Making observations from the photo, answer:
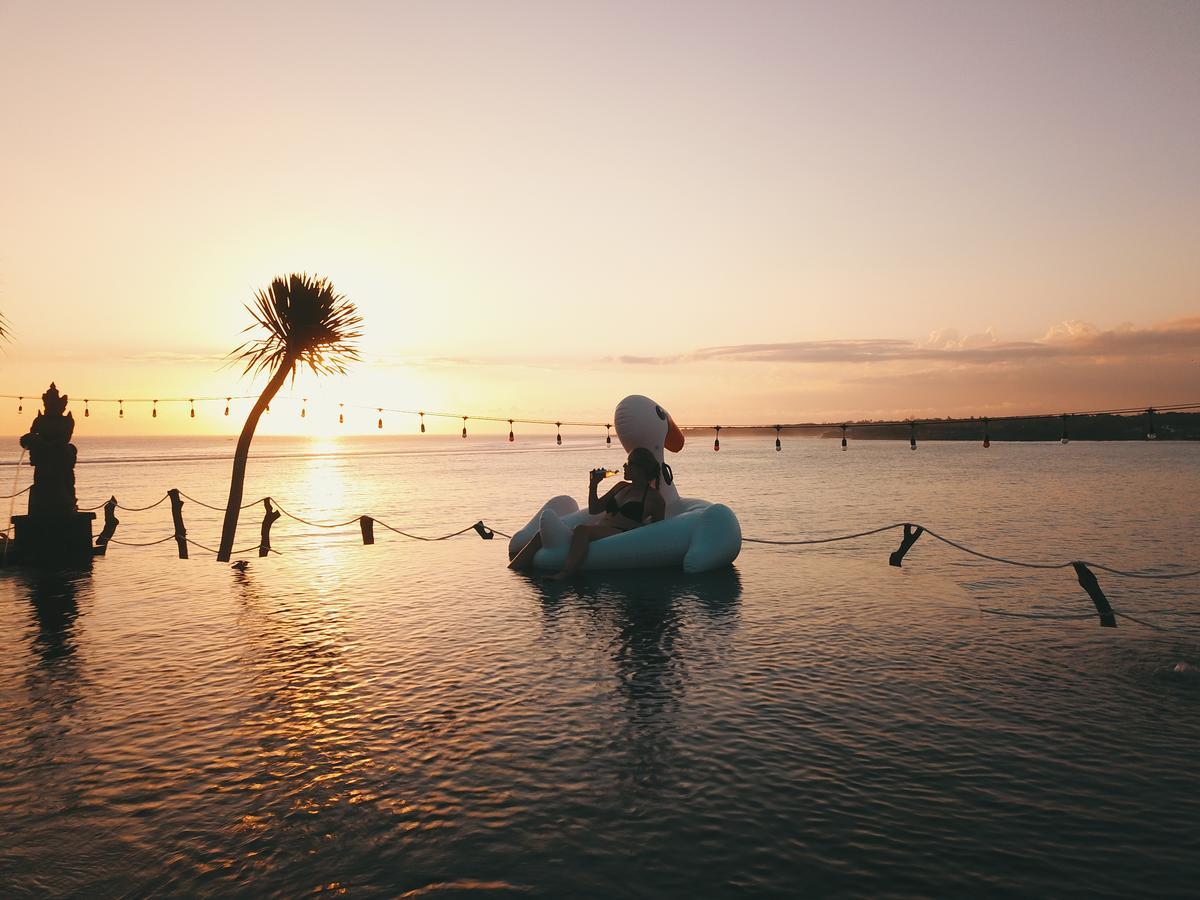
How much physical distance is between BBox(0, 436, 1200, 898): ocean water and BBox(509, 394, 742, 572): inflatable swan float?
53 cm

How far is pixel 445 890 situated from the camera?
4027 millimetres

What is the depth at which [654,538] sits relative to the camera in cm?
1375

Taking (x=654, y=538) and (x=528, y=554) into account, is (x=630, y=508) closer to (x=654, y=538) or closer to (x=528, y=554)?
(x=654, y=538)

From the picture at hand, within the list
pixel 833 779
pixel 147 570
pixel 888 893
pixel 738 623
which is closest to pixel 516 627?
pixel 738 623

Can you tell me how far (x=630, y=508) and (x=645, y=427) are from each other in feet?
5.39

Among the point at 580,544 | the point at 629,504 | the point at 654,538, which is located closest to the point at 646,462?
the point at 629,504

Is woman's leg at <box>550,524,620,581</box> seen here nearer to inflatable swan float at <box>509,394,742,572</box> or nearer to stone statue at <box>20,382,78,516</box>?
inflatable swan float at <box>509,394,742,572</box>

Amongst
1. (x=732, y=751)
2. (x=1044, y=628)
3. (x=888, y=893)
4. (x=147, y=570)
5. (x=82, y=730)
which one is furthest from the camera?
(x=147, y=570)

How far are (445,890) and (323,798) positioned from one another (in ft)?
4.88

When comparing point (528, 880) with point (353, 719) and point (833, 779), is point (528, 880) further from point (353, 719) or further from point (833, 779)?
point (353, 719)

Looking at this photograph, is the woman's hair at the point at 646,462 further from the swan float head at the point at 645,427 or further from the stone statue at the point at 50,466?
the stone statue at the point at 50,466

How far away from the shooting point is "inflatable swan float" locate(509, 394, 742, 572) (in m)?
13.7

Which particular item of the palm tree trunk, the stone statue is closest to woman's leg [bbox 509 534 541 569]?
the palm tree trunk

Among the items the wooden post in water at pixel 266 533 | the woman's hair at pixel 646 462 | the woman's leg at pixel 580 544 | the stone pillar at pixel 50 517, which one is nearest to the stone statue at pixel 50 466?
the stone pillar at pixel 50 517
